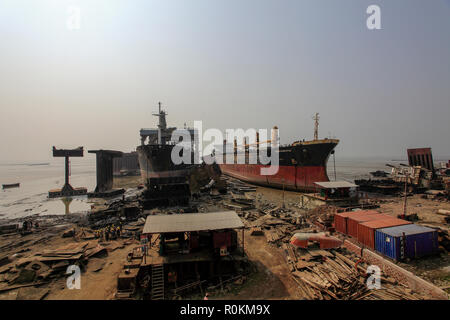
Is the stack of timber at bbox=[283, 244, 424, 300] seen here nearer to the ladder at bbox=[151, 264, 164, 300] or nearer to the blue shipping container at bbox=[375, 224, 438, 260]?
the blue shipping container at bbox=[375, 224, 438, 260]

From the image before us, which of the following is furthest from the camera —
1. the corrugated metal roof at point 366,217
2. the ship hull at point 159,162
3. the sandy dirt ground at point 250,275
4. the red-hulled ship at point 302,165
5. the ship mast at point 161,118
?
the ship mast at point 161,118

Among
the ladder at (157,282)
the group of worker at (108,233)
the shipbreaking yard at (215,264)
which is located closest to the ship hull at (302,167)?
the shipbreaking yard at (215,264)

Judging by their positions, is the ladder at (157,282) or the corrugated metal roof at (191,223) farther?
the corrugated metal roof at (191,223)

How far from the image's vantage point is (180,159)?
49312 millimetres

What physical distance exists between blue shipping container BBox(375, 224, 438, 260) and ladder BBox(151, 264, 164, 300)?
14.7 m

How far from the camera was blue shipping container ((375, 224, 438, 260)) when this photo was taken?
13859mm

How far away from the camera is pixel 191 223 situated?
14383 mm

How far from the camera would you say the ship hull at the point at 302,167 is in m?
35.8

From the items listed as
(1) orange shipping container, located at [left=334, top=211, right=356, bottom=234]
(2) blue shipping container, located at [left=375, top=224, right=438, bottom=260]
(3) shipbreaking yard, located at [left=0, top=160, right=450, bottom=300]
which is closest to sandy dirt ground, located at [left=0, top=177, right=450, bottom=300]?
(3) shipbreaking yard, located at [left=0, top=160, right=450, bottom=300]

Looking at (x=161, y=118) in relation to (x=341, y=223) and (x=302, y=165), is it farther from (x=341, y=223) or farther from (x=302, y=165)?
(x=341, y=223)

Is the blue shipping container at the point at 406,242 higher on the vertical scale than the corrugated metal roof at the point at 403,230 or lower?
lower

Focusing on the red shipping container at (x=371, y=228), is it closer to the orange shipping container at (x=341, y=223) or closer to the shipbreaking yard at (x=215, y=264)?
the shipbreaking yard at (x=215, y=264)

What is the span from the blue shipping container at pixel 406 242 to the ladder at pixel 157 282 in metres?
14.7
